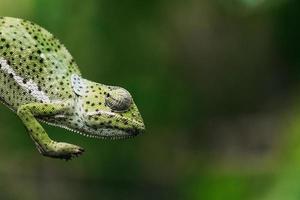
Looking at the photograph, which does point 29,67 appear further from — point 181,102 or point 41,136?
point 181,102

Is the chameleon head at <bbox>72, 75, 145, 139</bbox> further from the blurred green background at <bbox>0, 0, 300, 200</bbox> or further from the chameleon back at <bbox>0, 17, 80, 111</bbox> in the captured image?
the blurred green background at <bbox>0, 0, 300, 200</bbox>

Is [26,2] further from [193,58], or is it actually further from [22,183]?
[193,58]

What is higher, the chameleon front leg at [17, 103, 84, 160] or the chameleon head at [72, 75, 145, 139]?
the chameleon head at [72, 75, 145, 139]

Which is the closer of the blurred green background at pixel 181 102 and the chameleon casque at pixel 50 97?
the chameleon casque at pixel 50 97

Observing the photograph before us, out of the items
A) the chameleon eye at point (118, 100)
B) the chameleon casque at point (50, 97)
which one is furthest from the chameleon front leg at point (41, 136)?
the chameleon eye at point (118, 100)

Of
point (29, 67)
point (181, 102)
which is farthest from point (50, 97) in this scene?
point (181, 102)

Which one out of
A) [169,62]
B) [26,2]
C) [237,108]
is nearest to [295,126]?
[169,62]

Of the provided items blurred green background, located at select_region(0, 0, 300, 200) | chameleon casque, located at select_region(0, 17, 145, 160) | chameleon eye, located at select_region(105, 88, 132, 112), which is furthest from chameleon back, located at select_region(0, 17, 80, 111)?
blurred green background, located at select_region(0, 0, 300, 200)

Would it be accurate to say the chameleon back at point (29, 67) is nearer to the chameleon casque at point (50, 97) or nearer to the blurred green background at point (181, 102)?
the chameleon casque at point (50, 97)
